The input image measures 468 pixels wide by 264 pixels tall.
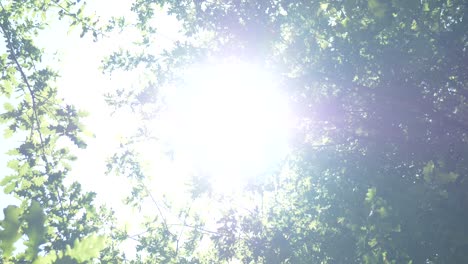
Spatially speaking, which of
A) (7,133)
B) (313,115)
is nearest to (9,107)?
(7,133)

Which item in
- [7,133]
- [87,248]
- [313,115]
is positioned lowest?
[87,248]

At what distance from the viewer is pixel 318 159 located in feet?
23.3

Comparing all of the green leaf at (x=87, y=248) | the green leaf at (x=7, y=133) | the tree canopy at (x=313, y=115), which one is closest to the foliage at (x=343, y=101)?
the tree canopy at (x=313, y=115)

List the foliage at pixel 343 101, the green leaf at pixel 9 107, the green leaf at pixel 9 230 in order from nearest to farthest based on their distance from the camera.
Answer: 1. the green leaf at pixel 9 230
2. the green leaf at pixel 9 107
3. the foliage at pixel 343 101

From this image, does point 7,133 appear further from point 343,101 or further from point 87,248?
point 343,101

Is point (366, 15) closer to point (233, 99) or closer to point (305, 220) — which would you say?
point (233, 99)

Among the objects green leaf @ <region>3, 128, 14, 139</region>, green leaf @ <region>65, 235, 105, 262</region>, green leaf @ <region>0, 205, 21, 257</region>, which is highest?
green leaf @ <region>3, 128, 14, 139</region>

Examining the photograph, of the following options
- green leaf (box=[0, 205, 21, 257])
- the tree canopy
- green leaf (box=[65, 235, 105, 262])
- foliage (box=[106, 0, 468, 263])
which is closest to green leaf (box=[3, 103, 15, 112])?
the tree canopy

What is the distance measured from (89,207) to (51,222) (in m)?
0.70

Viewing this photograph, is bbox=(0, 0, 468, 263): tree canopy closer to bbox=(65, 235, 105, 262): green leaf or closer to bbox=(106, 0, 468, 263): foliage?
bbox=(106, 0, 468, 263): foliage

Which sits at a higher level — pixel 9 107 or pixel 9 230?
pixel 9 107

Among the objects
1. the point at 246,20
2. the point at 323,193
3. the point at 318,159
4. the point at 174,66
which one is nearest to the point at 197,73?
the point at 174,66

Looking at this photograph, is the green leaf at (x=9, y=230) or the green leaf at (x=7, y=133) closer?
the green leaf at (x=9, y=230)

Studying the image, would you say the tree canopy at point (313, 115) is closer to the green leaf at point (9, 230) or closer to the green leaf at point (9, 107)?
the green leaf at point (9, 107)
